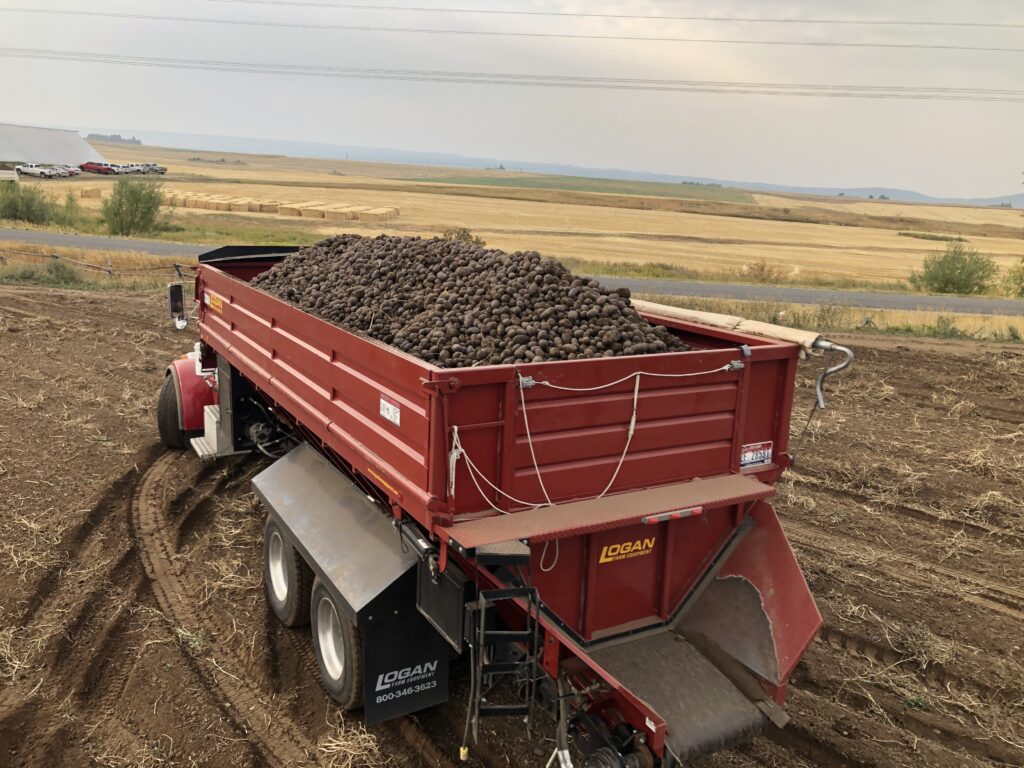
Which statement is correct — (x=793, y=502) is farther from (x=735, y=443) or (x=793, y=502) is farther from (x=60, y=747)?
(x=60, y=747)

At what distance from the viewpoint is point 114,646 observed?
199 inches

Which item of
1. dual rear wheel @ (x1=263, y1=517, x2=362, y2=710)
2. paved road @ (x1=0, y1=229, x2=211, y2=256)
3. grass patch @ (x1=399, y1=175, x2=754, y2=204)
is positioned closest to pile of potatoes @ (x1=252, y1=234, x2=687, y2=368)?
dual rear wheel @ (x1=263, y1=517, x2=362, y2=710)

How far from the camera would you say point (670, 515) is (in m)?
3.83

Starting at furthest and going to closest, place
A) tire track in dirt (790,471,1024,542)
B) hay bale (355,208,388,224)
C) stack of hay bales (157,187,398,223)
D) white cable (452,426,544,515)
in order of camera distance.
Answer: stack of hay bales (157,187,398,223), hay bale (355,208,388,224), tire track in dirt (790,471,1024,542), white cable (452,426,544,515)

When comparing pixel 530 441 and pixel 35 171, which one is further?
pixel 35 171

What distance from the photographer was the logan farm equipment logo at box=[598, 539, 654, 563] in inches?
158

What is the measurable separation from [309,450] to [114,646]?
5.79 feet

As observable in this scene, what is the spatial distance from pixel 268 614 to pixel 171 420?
12.1 ft

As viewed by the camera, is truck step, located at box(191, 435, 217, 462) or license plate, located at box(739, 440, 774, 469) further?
truck step, located at box(191, 435, 217, 462)

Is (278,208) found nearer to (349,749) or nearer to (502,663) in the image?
(349,749)

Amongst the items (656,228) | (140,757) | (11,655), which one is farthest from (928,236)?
(140,757)

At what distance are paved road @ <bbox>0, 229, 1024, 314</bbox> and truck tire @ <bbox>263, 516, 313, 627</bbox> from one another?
66.0ft

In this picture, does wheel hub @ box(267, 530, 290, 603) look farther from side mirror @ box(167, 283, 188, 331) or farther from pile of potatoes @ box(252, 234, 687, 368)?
side mirror @ box(167, 283, 188, 331)

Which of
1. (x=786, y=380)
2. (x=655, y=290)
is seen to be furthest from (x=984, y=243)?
(x=786, y=380)
